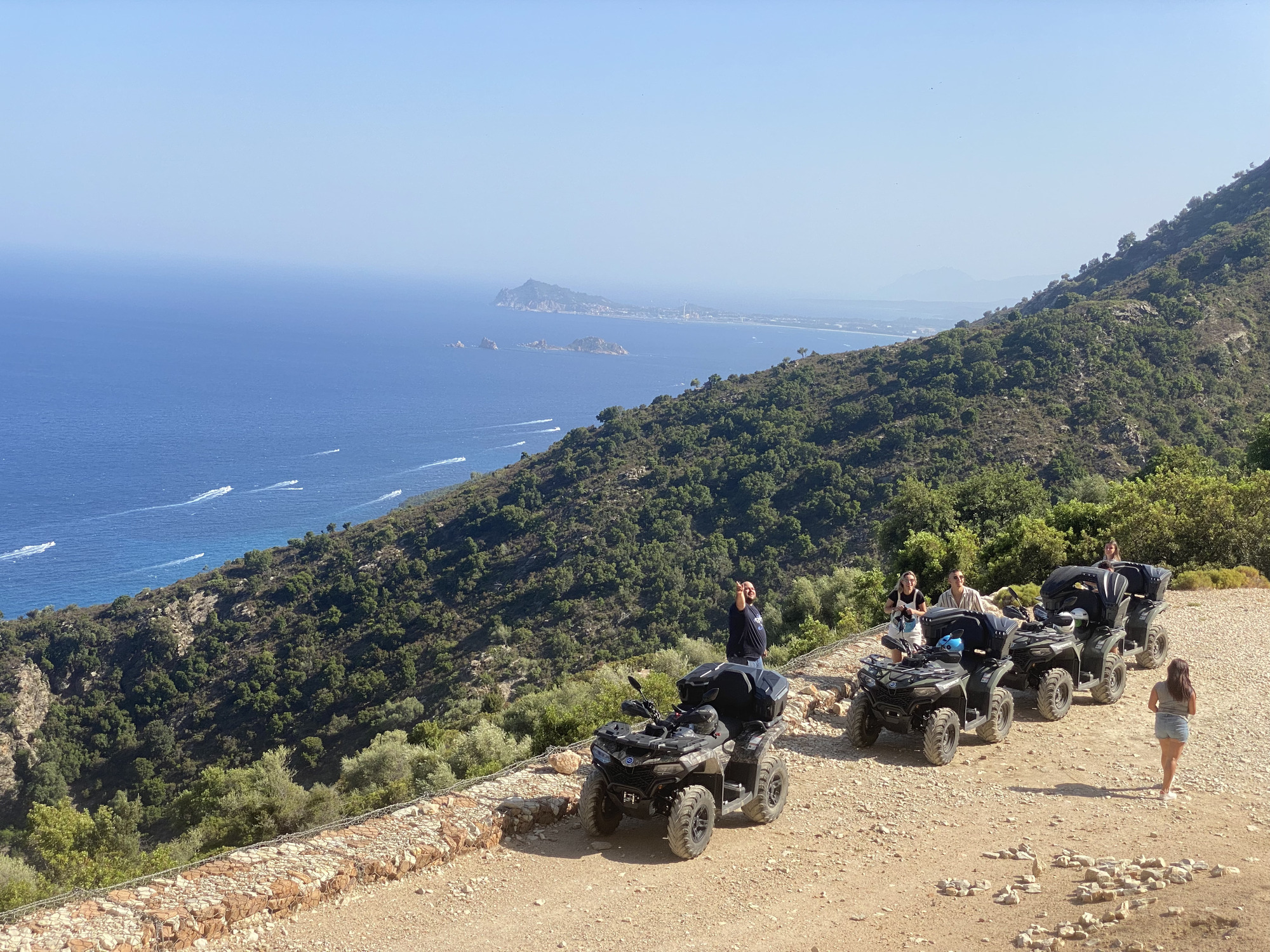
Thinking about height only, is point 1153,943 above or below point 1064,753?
above

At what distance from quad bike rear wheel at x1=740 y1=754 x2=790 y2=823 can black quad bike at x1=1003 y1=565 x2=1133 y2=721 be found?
412 cm

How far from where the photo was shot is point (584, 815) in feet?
26.7

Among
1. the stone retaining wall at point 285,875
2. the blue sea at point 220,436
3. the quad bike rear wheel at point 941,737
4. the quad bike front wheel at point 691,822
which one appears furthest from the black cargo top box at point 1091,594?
the blue sea at point 220,436

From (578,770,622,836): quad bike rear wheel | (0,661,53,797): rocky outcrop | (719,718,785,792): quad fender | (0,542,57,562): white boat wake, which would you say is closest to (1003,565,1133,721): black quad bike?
(719,718,785,792): quad fender

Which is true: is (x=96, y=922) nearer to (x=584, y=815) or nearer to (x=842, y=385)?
(x=584, y=815)

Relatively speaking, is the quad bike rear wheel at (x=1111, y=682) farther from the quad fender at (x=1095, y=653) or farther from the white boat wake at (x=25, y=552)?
the white boat wake at (x=25, y=552)

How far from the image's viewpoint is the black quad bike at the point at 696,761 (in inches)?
299

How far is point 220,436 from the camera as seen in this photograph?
117562 millimetres

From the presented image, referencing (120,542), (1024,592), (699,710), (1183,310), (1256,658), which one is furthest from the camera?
(120,542)

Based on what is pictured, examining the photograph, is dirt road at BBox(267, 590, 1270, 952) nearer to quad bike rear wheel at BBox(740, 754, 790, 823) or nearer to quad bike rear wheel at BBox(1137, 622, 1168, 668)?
quad bike rear wheel at BBox(740, 754, 790, 823)

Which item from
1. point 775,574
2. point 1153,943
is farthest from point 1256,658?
point 775,574

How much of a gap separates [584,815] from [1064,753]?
5.83m

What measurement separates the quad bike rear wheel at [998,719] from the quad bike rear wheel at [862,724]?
Answer: 120 cm

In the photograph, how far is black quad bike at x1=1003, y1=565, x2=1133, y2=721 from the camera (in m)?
11.1
